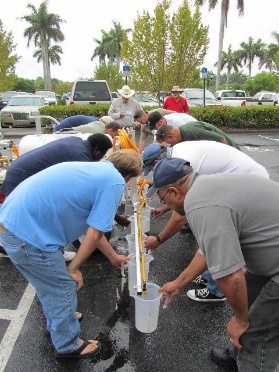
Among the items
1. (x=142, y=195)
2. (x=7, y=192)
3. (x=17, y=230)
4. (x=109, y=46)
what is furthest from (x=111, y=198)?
(x=109, y=46)

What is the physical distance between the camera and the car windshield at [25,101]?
16.2 meters

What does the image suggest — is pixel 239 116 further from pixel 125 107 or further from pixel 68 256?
pixel 68 256

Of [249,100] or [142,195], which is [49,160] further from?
[249,100]

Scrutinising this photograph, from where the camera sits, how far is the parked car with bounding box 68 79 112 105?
13.8 m

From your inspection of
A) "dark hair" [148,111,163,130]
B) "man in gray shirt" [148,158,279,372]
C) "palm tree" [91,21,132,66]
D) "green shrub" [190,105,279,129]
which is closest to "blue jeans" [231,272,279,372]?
"man in gray shirt" [148,158,279,372]

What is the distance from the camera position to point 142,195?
409 cm

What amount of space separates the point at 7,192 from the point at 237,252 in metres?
2.51

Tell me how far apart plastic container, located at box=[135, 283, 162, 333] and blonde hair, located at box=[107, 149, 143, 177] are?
3.04ft

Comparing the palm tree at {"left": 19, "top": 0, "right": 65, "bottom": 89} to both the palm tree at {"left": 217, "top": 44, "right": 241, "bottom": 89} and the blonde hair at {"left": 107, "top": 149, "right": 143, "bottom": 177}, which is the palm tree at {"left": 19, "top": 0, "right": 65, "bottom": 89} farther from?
the blonde hair at {"left": 107, "top": 149, "right": 143, "bottom": 177}

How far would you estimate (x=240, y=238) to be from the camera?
175 cm

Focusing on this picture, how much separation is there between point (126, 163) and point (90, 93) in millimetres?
12253

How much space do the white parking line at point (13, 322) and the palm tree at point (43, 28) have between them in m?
48.7

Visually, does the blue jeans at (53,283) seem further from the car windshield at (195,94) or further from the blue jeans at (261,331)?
the car windshield at (195,94)

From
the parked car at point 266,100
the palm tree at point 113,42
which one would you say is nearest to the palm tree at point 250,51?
the palm tree at point 113,42
